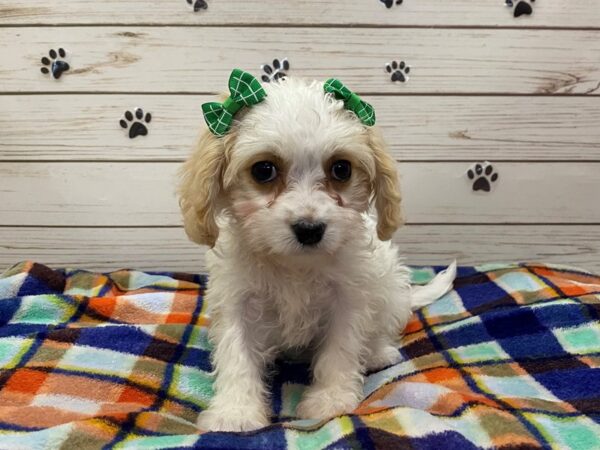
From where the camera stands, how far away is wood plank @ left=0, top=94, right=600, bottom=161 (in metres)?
2.62

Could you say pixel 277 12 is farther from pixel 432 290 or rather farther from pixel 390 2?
pixel 432 290

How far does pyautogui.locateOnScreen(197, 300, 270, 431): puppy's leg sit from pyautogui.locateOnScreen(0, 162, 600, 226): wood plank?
3.93 feet

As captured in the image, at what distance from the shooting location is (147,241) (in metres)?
2.87

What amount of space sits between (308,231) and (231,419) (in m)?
0.57

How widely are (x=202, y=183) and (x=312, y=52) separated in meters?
1.26

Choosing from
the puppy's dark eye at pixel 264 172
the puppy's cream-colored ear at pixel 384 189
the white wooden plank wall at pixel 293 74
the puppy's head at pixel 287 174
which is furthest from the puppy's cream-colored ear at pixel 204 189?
the white wooden plank wall at pixel 293 74

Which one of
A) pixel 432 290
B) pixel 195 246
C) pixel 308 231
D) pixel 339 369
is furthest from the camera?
pixel 195 246

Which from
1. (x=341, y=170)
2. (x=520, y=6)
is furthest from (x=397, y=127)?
(x=341, y=170)

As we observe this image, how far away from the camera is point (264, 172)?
1577mm

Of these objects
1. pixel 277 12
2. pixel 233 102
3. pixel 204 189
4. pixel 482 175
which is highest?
pixel 277 12

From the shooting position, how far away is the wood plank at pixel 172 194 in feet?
8.93

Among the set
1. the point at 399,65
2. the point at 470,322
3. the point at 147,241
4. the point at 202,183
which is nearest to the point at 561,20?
the point at 399,65

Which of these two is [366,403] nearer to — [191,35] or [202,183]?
[202,183]

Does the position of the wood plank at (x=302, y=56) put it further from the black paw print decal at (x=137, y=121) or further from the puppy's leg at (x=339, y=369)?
the puppy's leg at (x=339, y=369)
